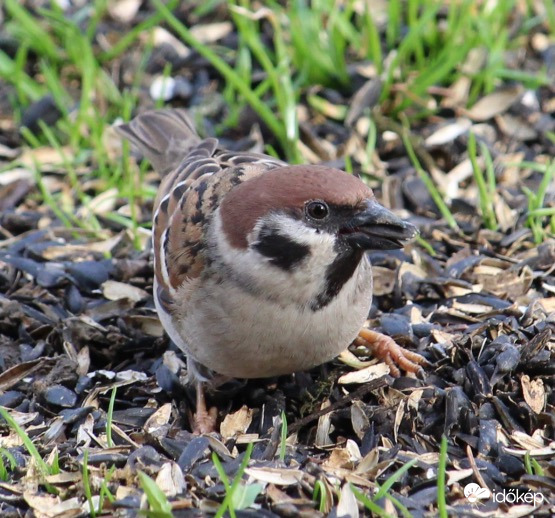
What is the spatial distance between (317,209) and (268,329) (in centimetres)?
46

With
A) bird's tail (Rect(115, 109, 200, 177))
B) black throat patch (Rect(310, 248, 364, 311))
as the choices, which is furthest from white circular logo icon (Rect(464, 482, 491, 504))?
bird's tail (Rect(115, 109, 200, 177))

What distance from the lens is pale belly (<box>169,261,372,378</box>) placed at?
3.23 m

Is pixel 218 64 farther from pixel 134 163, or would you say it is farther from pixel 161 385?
pixel 161 385

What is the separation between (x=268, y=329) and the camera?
3242 mm

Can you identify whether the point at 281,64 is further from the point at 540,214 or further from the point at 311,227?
the point at 311,227

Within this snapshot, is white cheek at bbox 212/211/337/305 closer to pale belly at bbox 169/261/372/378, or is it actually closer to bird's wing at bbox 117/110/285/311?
pale belly at bbox 169/261/372/378

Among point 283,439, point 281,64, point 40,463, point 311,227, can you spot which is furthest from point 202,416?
point 281,64

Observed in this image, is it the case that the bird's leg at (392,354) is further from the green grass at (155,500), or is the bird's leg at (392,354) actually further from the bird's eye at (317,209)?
the green grass at (155,500)

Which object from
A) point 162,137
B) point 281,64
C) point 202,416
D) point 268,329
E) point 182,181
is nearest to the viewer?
point 268,329

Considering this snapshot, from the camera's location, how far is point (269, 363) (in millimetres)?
3316

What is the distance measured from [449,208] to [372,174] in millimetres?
492

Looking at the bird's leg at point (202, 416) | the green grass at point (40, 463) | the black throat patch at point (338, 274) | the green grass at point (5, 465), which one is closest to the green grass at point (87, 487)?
the green grass at point (40, 463)

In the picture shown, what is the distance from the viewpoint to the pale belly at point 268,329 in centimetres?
323

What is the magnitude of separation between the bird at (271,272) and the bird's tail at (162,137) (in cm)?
81
